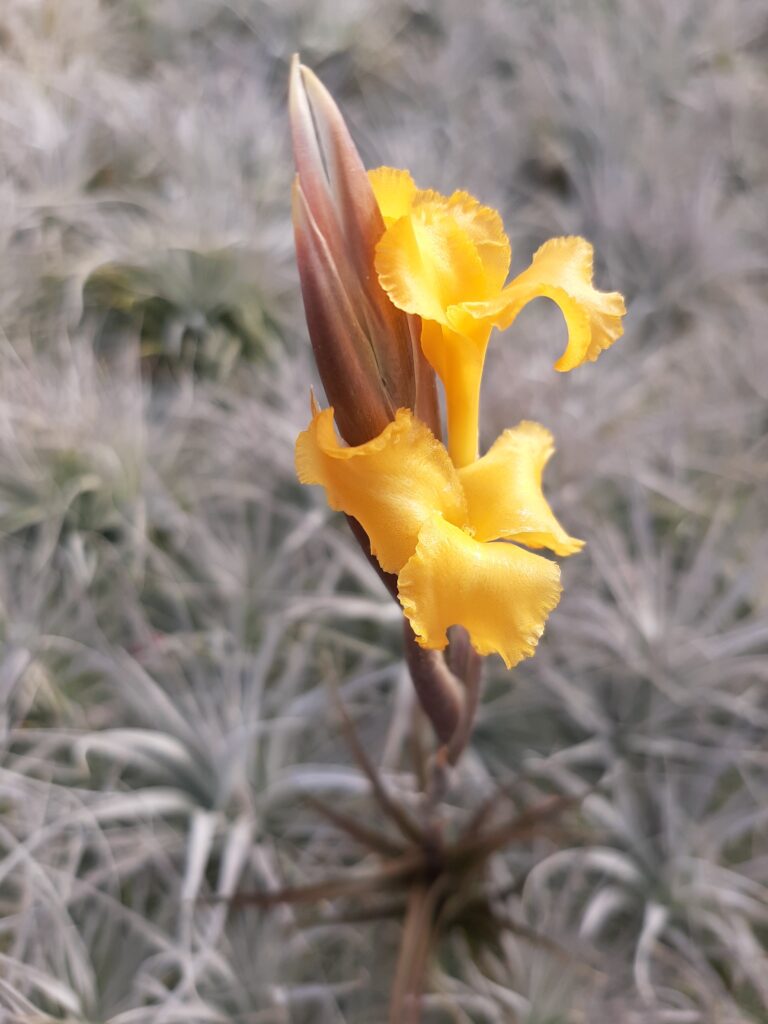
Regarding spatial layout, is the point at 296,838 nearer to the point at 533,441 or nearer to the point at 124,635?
the point at 124,635

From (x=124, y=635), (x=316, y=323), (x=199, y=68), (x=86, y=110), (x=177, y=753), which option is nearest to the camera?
(x=316, y=323)

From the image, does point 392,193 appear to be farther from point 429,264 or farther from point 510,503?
point 510,503

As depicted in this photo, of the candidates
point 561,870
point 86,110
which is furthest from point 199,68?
point 561,870

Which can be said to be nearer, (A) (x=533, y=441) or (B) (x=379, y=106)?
(A) (x=533, y=441)

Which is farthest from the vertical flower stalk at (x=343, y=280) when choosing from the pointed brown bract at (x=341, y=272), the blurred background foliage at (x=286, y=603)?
the blurred background foliage at (x=286, y=603)

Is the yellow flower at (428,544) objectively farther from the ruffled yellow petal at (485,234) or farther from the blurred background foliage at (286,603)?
the blurred background foliage at (286,603)

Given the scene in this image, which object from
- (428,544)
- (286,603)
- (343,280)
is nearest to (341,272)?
(343,280)

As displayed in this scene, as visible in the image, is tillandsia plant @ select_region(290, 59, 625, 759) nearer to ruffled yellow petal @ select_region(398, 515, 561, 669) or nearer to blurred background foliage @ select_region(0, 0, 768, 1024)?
ruffled yellow petal @ select_region(398, 515, 561, 669)

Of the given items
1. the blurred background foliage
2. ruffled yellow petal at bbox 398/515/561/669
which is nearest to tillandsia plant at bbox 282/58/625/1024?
ruffled yellow petal at bbox 398/515/561/669

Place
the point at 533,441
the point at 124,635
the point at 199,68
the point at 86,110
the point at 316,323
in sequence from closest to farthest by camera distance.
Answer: the point at 316,323, the point at 533,441, the point at 124,635, the point at 86,110, the point at 199,68
